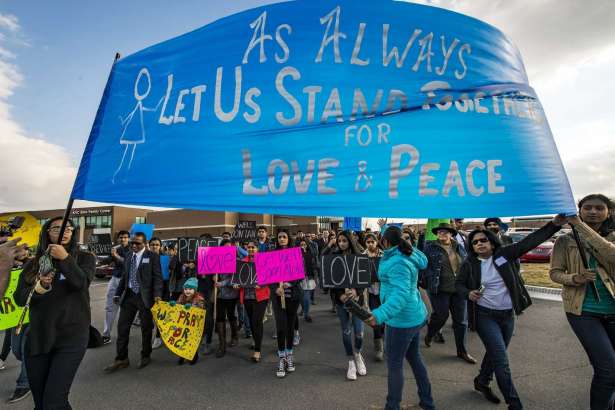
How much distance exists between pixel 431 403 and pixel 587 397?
1.84 metres

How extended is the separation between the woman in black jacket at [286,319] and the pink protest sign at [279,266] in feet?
0.36

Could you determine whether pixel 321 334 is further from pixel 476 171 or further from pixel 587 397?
pixel 476 171

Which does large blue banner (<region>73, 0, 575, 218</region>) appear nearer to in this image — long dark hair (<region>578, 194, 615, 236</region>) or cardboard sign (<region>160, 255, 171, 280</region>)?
long dark hair (<region>578, 194, 615, 236</region>)

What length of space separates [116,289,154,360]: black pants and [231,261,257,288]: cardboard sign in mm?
1398

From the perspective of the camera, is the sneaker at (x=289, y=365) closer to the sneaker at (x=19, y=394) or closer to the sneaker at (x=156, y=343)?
the sneaker at (x=156, y=343)

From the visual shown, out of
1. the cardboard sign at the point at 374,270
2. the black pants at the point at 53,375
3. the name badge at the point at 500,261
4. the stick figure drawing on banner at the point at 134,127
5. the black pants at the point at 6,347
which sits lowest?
the black pants at the point at 6,347

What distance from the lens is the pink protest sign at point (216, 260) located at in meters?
6.11

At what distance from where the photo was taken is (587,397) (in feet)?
12.2

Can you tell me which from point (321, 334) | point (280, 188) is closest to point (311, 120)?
point (280, 188)

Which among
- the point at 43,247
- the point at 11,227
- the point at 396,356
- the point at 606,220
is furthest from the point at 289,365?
the point at 606,220

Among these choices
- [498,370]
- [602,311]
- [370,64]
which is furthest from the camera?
[498,370]

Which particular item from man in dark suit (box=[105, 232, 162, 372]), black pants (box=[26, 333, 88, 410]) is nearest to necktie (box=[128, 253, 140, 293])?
man in dark suit (box=[105, 232, 162, 372])

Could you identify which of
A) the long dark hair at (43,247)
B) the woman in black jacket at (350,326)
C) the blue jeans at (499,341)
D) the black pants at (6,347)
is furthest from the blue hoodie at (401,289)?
the black pants at (6,347)

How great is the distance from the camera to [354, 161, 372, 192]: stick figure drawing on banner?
244 cm
